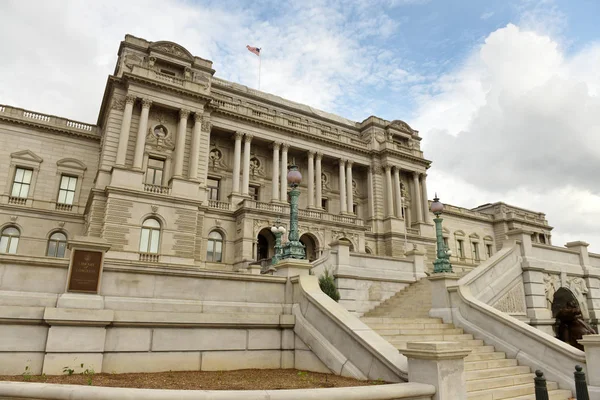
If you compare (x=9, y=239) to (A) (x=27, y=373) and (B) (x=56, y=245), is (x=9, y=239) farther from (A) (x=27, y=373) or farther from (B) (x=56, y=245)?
(A) (x=27, y=373)

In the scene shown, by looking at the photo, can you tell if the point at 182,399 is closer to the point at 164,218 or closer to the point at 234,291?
the point at 234,291

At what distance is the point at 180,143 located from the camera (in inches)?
1303

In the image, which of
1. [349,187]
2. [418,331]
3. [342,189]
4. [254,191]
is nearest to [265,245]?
[254,191]

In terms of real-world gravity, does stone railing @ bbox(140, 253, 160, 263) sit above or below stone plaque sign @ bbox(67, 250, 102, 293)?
above

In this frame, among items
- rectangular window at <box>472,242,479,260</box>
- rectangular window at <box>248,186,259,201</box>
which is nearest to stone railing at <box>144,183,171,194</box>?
rectangular window at <box>248,186,259,201</box>

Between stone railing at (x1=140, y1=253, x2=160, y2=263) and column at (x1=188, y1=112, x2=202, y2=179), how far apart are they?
7413 millimetres

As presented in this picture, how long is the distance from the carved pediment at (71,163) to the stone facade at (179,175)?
0.09m

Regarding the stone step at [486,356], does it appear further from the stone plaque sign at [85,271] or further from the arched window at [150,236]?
the arched window at [150,236]

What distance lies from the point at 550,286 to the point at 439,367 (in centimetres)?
1568

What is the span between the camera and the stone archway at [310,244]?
1394 inches

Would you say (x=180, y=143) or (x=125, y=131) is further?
(x=180, y=143)

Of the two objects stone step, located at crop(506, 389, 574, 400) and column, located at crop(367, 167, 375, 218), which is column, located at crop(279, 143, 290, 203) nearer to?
column, located at crop(367, 167, 375, 218)

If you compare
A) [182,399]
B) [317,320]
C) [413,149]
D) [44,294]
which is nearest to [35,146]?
[44,294]

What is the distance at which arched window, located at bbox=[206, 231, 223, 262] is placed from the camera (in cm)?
3256
